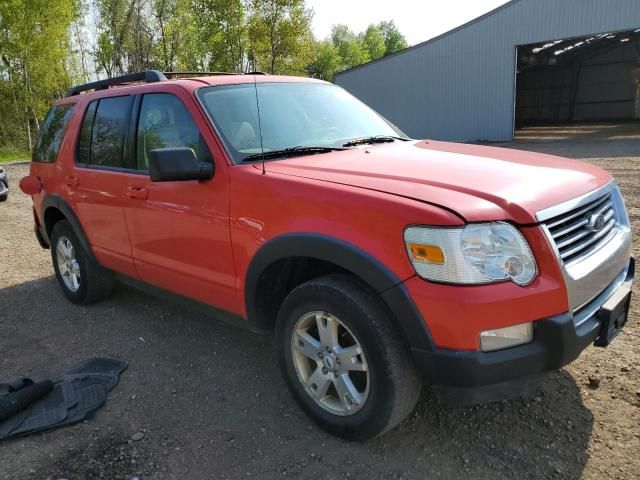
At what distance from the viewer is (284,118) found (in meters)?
3.40

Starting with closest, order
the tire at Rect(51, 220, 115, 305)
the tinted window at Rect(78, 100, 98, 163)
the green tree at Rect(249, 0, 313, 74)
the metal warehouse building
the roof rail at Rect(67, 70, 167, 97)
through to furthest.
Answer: the roof rail at Rect(67, 70, 167, 97), the tinted window at Rect(78, 100, 98, 163), the tire at Rect(51, 220, 115, 305), the metal warehouse building, the green tree at Rect(249, 0, 313, 74)

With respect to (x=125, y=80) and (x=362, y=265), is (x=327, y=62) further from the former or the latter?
(x=362, y=265)

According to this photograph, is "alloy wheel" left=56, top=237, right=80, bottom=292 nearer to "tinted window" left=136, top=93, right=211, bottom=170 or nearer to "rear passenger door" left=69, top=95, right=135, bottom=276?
"rear passenger door" left=69, top=95, right=135, bottom=276

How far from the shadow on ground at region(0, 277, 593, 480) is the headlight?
0.97m

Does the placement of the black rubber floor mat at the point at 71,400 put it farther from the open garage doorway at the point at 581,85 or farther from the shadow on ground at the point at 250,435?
the open garage doorway at the point at 581,85

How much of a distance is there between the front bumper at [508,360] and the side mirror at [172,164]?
154 centimetres

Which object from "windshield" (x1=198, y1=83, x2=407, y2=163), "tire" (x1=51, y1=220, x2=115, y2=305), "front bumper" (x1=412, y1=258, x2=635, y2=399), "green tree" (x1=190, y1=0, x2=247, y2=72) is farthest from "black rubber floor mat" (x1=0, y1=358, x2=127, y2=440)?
"green tree" (x1=190, y1=0, x2=247, y2=72)

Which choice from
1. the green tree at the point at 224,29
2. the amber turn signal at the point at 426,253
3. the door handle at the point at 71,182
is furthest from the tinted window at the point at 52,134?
the green tree at the point at 224,29

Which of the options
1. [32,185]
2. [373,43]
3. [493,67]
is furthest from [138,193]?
[373,43]

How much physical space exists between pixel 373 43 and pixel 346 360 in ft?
307

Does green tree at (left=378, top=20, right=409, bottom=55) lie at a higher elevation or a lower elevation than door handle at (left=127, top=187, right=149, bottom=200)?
higher

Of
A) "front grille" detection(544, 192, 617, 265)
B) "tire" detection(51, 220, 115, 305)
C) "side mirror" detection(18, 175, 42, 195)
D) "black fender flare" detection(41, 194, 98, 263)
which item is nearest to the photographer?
"front grille" detection(544, 192, 617, 265)

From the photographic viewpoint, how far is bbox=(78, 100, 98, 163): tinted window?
14.2 ft

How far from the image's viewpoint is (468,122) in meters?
22.9
